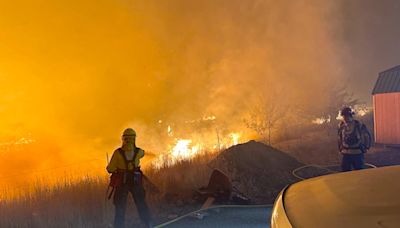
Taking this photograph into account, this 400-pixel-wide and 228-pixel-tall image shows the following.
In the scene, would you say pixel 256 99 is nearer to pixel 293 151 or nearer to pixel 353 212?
pixel 293 151

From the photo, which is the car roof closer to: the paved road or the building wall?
the paved road

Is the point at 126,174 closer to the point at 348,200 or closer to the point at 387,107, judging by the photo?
the point at 348,200

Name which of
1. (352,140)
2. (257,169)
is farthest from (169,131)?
(352,140)

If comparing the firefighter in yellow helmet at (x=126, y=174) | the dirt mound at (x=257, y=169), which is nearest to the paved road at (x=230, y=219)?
the firefighter in yellow helmet at (x=126, y=174)

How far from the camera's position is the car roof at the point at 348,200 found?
58.5 inches

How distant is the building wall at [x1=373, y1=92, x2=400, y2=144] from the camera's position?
14.5 metres

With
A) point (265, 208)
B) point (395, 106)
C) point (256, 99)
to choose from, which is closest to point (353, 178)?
point (265, 208)

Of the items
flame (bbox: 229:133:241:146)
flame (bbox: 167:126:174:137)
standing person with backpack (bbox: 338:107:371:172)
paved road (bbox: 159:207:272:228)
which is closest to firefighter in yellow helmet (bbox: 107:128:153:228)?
paved road (bbox: 159:207:272:228)

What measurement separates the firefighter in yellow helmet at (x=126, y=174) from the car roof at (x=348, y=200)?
368 centimetres

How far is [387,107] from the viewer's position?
1492 centimetres

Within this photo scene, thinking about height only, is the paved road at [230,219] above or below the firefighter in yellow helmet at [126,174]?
below

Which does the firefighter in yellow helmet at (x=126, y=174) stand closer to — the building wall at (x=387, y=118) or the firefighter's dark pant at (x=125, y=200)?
the firefighter's dark pant at (x=125, y=200)

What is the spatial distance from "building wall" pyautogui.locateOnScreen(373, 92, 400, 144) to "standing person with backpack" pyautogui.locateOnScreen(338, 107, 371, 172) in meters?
7.98

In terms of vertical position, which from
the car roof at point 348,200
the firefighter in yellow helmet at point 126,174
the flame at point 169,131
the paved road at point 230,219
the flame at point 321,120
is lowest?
the flame at point 169,131
